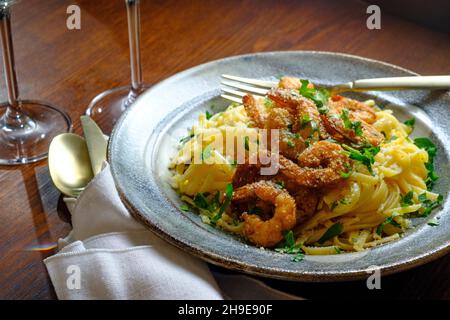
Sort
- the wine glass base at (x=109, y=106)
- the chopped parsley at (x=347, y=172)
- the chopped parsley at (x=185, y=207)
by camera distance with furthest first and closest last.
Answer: the wine glass base at (x=109, y=106) < the chopped parsley at (x=185, y=207) < the chopped parsley at (x=347, y=172)

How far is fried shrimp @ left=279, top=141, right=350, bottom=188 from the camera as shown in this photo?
7.70 feet

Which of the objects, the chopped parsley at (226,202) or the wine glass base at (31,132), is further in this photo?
the wine glass base at (31,132)

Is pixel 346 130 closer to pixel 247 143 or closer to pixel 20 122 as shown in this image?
pixel 247 143

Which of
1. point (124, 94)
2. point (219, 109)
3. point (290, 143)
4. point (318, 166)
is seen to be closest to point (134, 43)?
point (124, 94)

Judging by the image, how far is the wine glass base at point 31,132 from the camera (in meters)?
2.97

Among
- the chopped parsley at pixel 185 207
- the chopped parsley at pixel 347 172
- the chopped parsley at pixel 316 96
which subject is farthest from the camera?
the chopped parsley at pixel 316 96

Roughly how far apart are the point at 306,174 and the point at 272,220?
21cm

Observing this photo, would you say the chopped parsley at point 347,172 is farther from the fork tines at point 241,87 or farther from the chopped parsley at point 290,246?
the fork tines at point 241,87

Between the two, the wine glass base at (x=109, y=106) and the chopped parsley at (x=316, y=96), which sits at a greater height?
the wine glass base at (x=109, y=106)

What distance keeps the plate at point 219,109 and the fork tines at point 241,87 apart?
66 millimetres

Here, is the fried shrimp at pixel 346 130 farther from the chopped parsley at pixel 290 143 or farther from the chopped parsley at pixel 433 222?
the chopped parsley at pixel 433 222

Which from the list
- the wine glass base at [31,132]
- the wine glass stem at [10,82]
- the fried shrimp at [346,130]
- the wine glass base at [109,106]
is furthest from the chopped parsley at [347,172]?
the wine glass stem at [10,82]

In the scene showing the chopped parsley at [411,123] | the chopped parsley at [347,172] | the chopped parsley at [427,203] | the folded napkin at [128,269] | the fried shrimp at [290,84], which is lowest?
the folded napkin at [128,269]

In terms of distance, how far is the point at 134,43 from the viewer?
330 centimetres
